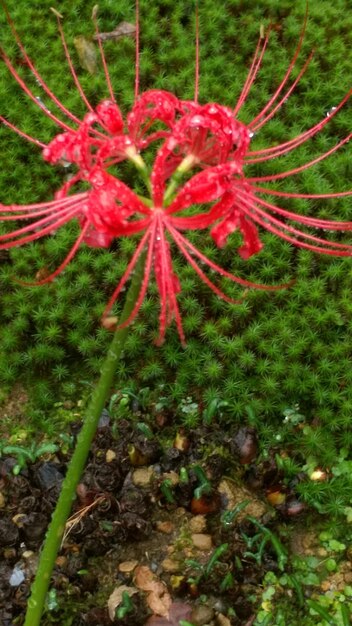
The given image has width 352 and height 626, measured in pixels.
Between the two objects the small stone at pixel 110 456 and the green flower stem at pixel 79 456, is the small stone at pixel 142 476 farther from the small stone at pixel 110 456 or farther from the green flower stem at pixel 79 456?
the green flower stem at pixel 79 456

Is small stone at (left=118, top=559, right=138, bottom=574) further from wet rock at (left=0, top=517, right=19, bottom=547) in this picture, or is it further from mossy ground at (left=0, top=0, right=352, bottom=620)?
mossy ground at (left=0, top=0, right=352, bottom=620)

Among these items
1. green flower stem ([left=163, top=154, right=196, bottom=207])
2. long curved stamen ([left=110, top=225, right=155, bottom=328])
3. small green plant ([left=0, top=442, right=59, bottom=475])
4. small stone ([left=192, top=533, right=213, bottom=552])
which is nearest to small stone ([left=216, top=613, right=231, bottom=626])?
small stone ([left=192, top=533, right=213, bottom=552])

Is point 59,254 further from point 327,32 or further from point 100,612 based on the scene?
point 327,32

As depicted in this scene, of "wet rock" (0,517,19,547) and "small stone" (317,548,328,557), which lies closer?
"wet rock" (0,517,19,547)

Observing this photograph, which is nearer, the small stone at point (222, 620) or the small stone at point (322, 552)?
the small stone at point (222, 620)

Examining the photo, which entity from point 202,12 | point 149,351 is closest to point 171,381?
point 149,351

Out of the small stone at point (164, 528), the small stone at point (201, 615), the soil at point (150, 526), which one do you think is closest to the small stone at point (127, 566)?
the soil at point (150, 526)

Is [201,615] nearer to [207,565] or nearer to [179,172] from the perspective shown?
[207,565]
